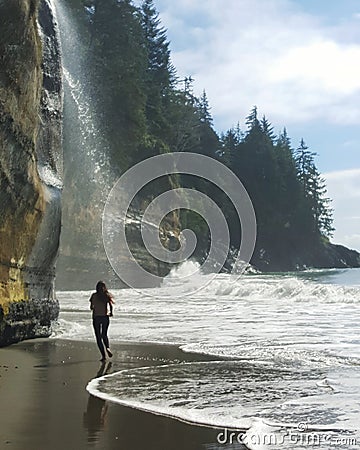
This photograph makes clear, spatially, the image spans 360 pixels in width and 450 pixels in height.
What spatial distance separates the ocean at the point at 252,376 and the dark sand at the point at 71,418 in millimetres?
254

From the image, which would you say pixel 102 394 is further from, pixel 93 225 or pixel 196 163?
pixel 196 163

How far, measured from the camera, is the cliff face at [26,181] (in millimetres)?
11008

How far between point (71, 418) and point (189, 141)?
54.7 m

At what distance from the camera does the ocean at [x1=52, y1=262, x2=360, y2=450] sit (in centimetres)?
628

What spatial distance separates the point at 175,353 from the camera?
37.5ft

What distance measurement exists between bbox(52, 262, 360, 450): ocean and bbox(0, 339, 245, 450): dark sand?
25cm

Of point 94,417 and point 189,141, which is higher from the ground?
point 189,141

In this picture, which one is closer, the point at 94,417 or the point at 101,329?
the point at 94,417

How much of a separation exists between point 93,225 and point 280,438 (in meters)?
31.1

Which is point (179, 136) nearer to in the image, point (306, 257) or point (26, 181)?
point (306, 257)

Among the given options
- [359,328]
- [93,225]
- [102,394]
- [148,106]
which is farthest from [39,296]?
[148,106]

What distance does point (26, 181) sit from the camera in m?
11.8

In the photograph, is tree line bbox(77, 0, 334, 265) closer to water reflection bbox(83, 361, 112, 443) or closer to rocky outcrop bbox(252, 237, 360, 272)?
rocky outcrop bbox(252, 237, 360, 272)

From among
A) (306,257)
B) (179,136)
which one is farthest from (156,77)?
(306,257)
